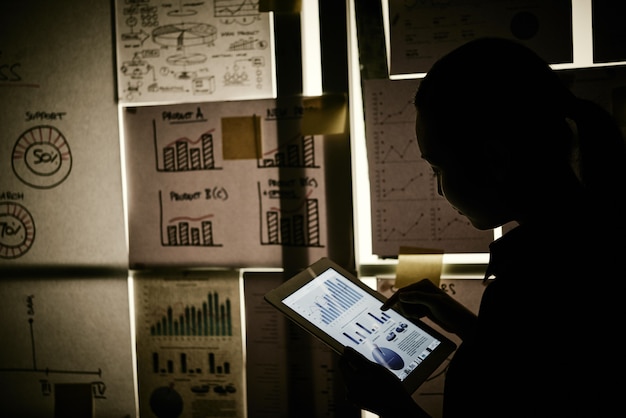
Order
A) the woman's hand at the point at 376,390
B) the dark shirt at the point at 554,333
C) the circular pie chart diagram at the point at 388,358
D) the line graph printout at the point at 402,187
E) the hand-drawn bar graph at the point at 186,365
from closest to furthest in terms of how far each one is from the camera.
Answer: the dark shirt at the point at 554,333, the woman's hand at the point at 376,390, the circular pie chart diagram at the point at 388,358, the line graph printout at the point at 402,187, the hand-drawn bar graph at the point at 186,365

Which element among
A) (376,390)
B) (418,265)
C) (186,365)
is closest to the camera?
(376,390)

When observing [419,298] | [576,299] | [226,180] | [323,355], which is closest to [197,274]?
[226,180]

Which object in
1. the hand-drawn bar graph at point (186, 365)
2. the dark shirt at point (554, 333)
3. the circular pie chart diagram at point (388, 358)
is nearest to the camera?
the dark shirt at point (554, 333)

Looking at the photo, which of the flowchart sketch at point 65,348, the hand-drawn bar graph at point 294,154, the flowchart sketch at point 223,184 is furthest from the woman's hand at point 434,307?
the flowchart sketch at point 65,348

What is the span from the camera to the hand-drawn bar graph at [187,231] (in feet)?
4.00

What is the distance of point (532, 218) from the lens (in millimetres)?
662

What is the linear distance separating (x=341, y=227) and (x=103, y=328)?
0.65m

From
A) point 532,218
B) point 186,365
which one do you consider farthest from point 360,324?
point 186,365

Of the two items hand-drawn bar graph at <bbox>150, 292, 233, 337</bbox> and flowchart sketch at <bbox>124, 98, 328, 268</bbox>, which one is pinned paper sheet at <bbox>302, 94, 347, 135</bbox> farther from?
hand-drawn bar graph at <bbox>150, 292, 233, 337</bbox>

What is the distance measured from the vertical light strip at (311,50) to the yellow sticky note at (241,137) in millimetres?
140

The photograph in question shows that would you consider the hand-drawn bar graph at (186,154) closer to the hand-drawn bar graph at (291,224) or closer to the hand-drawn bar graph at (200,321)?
the hand-drawn bar graph at (291,224)

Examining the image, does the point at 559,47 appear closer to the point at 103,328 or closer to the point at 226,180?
the point at 226,180

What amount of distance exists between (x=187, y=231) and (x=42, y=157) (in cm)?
41

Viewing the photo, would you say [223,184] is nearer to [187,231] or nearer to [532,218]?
[187,231]
